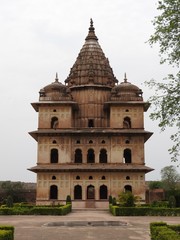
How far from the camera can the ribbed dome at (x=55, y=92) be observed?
146 ft

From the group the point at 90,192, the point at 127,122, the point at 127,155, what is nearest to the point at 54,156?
the point at 90,192

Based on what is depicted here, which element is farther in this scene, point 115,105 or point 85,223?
Answer: point 115,105

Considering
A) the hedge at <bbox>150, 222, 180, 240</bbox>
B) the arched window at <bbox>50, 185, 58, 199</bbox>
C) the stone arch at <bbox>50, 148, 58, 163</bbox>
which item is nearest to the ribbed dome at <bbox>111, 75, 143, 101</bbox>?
the stone arch at <bbox>50, 148, 58, 163</bbox>

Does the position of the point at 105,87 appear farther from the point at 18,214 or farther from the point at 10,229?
the point at 10,229

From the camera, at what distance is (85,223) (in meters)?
23.2

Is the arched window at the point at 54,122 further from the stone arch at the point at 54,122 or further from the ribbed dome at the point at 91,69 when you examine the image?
the ribbed dome at the point at 91,69

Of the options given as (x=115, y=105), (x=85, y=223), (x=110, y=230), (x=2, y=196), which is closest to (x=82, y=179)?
(x=115, y=105)

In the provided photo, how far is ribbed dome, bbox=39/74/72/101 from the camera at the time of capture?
44500mm

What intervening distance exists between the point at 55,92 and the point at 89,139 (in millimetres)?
6687

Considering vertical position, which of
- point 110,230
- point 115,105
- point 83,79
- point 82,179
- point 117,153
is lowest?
point 110,230

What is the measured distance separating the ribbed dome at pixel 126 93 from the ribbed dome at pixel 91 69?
252 centimetres

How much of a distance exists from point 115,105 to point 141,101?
2.93 m

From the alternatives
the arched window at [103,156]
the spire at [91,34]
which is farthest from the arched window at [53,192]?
the spire at [91,34]

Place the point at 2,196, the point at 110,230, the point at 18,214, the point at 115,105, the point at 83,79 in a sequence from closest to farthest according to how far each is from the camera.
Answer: the point at 110,230
the point at 18,214
the point at 115,105
the point at 83,79
the point at 2,196
